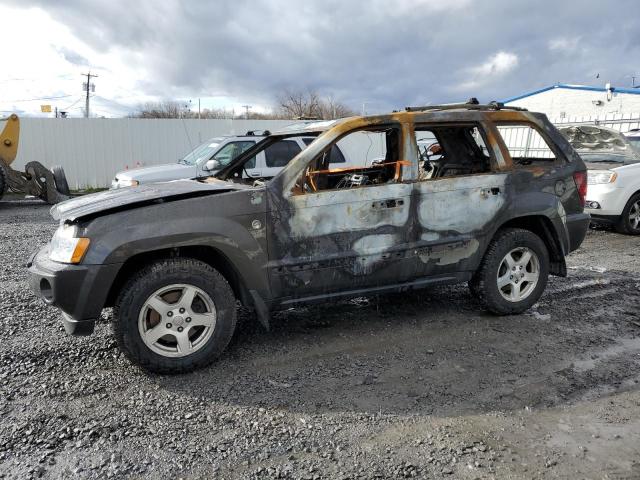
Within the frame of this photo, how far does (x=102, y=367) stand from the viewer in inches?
150

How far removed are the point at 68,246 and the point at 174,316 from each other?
85 centimetres

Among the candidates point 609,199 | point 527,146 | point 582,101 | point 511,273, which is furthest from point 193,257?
point 582,101

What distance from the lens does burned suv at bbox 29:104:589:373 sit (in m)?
3.53

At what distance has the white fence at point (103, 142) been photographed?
56.0 ft

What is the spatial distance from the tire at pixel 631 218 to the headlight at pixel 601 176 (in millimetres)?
528

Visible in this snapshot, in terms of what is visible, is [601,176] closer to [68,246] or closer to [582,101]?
[68,246]

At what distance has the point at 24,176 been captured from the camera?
13141 mm

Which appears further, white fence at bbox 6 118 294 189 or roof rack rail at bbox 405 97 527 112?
white fence at bbox 6 118 294 189

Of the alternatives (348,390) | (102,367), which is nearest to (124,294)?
(102,367)

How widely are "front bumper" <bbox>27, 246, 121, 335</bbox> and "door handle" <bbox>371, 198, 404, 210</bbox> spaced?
6.45 ft

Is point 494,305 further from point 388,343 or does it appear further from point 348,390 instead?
point 348,390

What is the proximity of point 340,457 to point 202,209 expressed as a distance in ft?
6.25

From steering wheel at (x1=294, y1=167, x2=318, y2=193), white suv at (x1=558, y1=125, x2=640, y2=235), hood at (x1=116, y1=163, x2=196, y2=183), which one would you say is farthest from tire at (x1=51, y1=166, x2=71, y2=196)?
white suv at (x1=558, y1=125, x2=640, y2=235)

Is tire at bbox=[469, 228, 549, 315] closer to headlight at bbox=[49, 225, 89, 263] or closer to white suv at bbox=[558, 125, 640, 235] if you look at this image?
headlight at bbox=[49, 225, 89, 263]
